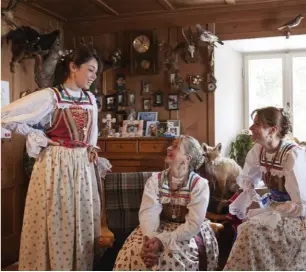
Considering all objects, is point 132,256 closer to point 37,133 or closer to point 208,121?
point 37,133

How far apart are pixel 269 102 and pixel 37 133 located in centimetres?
277

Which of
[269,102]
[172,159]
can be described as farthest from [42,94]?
[269,102]

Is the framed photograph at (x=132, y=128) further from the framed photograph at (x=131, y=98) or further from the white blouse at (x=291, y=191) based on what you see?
the white blouse at (x=291, y=191)

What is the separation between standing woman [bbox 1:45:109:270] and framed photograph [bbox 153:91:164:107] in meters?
1.74

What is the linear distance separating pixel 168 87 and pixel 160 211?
83.5 inches

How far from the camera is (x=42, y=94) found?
2.24 metres

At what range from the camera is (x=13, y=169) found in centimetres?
360

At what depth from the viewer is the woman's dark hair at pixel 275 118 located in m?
2.12

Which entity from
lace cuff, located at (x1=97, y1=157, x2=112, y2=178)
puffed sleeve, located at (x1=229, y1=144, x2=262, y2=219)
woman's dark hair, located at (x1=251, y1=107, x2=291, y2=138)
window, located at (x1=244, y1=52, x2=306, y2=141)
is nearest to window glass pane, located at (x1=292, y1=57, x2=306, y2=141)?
window, located at (x1=244, y1=52, x2=306, y2=141)

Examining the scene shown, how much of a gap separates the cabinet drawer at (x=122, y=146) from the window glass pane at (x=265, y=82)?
1.35 metres

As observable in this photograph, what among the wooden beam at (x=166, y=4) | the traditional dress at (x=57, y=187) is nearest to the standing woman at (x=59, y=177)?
the traditional dress at (x=57, y=187)

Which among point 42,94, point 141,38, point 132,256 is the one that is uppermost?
point 141,38

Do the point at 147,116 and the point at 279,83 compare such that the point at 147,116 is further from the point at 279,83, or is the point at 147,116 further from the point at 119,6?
the point at 279,83

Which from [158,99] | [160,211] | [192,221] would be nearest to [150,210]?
[160,211]
